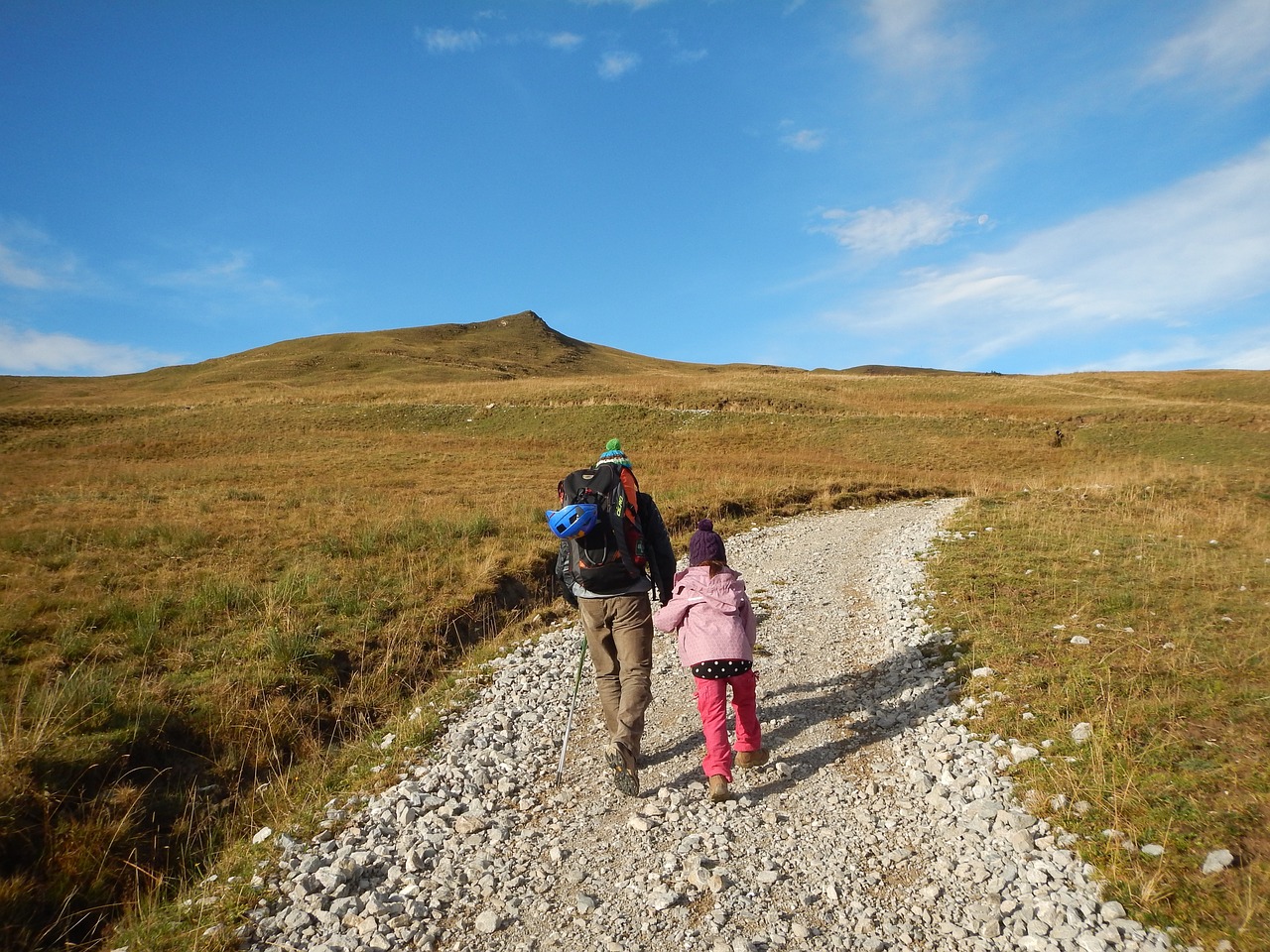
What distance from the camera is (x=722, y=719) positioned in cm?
613

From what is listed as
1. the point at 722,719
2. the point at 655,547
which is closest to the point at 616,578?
the point at 655,547

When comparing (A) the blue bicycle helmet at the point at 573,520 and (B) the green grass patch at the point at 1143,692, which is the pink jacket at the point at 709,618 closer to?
(A) the blue bicycle helmet at the point at 573,520

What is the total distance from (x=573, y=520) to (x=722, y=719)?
2.36 meters

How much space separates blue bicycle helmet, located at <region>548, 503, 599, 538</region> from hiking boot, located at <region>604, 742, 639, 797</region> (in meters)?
2.10

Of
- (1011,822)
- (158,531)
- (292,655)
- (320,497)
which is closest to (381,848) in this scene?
(292,655)

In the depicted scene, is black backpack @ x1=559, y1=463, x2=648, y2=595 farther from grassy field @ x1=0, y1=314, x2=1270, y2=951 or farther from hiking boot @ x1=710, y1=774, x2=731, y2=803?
grassy field @ x1=0, y1=314, x2=1270, y2=951

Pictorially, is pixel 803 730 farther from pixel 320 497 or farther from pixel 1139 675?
pixel 320 497

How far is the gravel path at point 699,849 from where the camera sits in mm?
4363

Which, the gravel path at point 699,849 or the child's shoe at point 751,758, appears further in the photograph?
the child's shoe at point 751,758

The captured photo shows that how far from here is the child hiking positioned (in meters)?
6.13

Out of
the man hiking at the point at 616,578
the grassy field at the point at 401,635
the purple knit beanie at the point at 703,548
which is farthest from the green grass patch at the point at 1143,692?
the man hiking at the point at 616,578

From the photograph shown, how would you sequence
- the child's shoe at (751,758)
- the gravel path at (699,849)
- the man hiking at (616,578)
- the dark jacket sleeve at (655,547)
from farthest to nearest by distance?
the dark jacket sleeve at (655,547)
the child's shoe at (751,758)
the man hiking at (616,578)
the gravel path at (699,849)

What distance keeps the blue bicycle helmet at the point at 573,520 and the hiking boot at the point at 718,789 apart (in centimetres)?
261

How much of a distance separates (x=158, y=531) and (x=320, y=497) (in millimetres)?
6128
